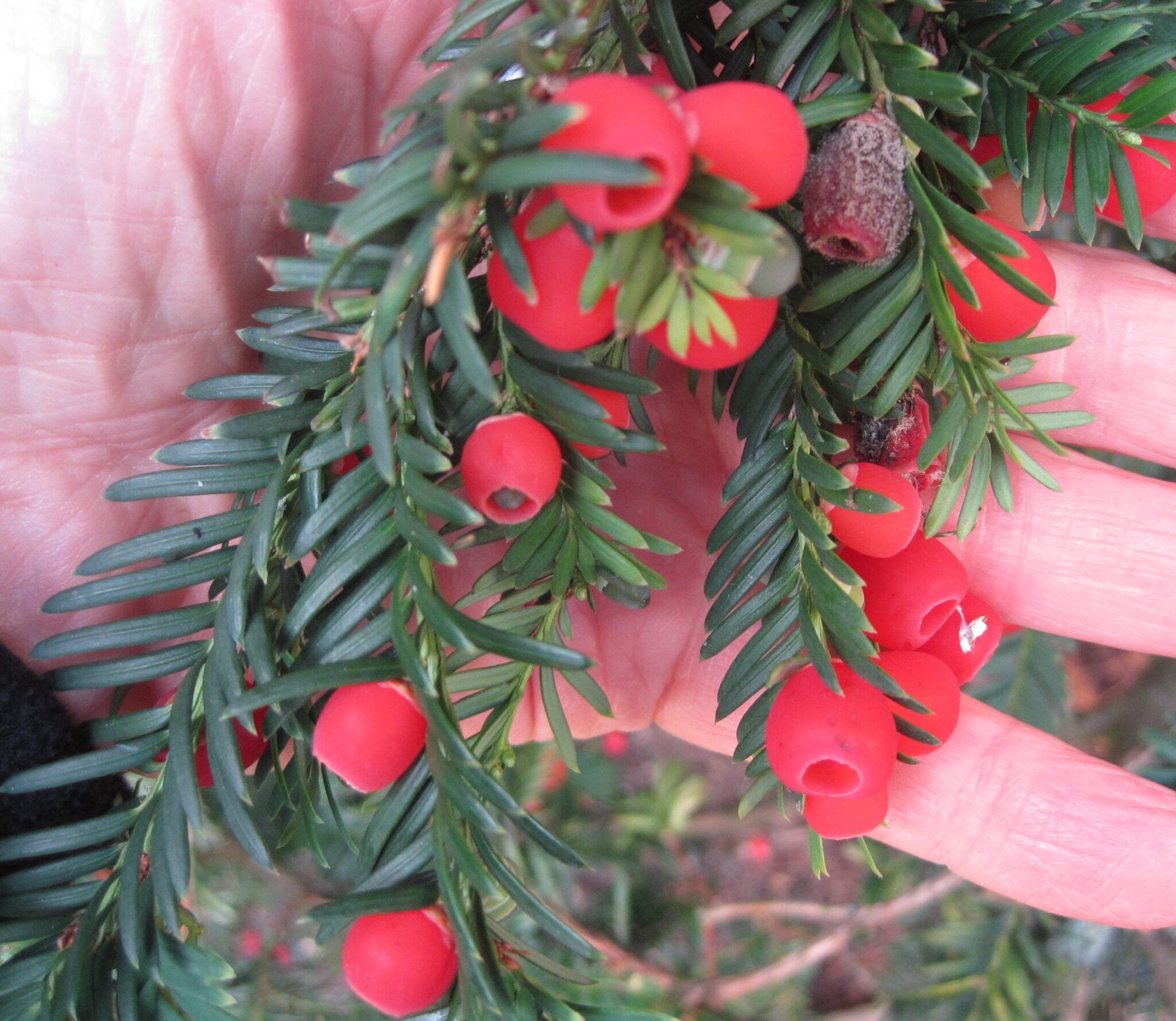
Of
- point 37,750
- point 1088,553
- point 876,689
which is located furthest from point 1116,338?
point 37,750

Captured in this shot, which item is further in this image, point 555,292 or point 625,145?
point 555,292

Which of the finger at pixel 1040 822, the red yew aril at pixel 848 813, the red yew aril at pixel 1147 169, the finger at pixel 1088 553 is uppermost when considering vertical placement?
the red yew aril at pixel 1147 169

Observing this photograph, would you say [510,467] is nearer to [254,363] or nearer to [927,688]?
[927,688]

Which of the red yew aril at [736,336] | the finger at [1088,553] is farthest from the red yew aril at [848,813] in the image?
the finger at [1088,553]

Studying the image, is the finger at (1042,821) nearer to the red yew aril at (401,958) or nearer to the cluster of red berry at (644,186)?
the red yew aril at (401,958)

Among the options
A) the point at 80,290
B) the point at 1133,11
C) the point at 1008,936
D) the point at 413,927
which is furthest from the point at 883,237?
the point at 1008,936

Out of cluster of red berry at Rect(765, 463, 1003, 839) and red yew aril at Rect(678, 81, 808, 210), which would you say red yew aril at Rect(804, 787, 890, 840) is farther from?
red yew aril at Rect(678, 81, 808, 210)
